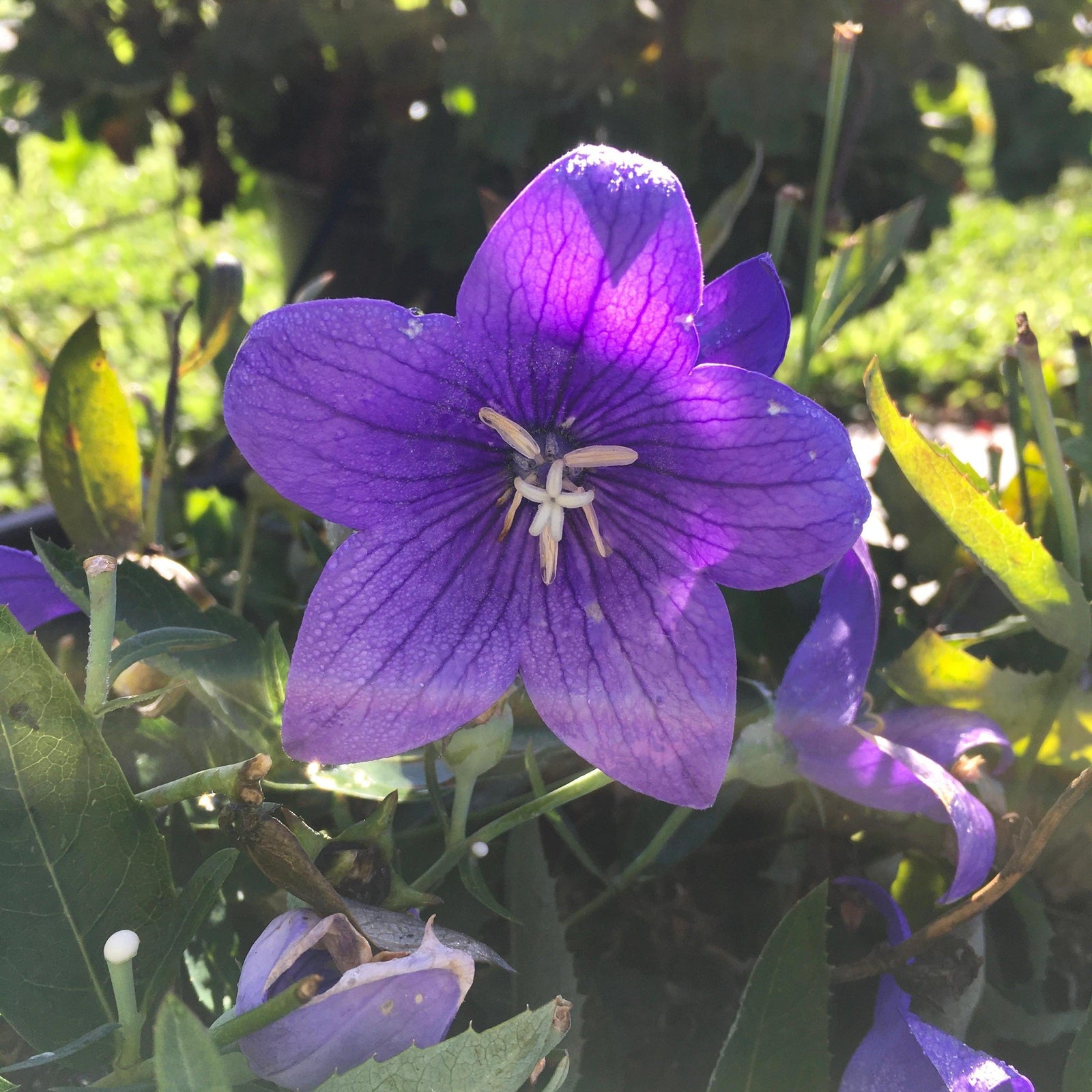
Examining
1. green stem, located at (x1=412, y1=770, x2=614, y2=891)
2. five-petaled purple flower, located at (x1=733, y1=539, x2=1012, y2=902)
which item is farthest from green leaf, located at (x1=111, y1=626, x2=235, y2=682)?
five-petaled purple flower, located at (x1=733, y1=539, x2=1012, y2=902)

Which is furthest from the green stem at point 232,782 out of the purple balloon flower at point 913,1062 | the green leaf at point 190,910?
the purple balloon flower at point 913,1062

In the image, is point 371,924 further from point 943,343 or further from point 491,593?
point 943,343

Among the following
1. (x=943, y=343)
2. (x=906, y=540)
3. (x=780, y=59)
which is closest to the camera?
(x=906, y=540)

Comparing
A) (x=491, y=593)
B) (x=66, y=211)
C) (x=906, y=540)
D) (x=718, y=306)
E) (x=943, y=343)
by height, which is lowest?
(x=943, y=343)

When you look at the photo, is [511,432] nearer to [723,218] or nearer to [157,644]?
[157,644]

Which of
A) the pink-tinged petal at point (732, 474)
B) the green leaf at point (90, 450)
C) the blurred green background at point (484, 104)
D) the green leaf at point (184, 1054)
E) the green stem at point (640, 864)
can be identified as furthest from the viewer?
the blurred green background at point (484, 104)

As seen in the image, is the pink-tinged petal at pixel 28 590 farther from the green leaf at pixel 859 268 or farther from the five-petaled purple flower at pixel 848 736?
the green leaf at pixel 859 268

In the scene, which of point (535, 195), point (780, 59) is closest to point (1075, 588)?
point (535, 195)
